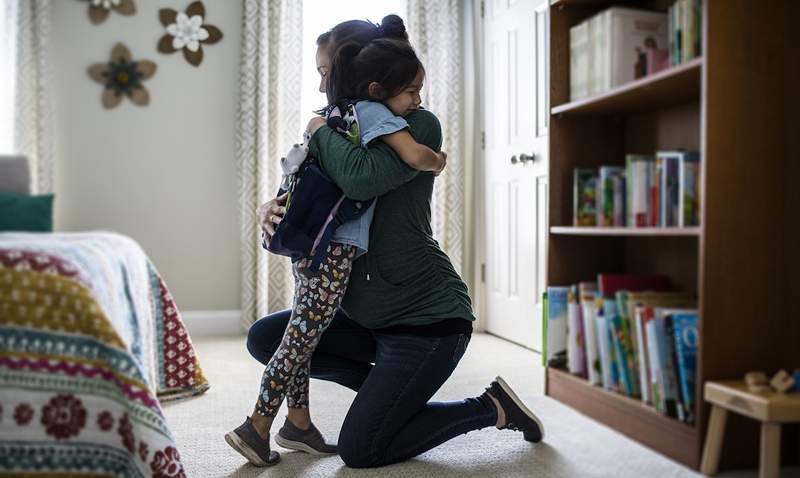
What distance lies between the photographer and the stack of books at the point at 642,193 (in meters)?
1.46

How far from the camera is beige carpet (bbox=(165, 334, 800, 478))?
5.35ft

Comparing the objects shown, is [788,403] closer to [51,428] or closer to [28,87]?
[51,428]

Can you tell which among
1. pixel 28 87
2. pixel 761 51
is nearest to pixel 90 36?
pixel 28 87

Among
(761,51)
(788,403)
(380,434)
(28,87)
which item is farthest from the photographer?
(28,87)

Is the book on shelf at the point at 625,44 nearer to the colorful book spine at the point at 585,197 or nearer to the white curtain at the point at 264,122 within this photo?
the colorful book spine at the point at 585,197

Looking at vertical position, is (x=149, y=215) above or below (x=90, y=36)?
below

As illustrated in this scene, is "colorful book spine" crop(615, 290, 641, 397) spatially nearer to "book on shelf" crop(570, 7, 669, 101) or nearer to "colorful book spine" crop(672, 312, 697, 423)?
"colorful book spine" crop(672, 312, 697, 423)

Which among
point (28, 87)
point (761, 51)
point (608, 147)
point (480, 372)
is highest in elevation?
point (28, 87)

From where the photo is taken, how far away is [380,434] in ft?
5.42

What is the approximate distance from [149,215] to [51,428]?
266 cm

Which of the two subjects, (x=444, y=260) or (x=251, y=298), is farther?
(x=251, y=298)

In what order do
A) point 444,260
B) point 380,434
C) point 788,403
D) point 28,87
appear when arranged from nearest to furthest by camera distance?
point 788,403
point 380,434
point 444,260
point 28,87

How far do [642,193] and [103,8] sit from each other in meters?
3.24

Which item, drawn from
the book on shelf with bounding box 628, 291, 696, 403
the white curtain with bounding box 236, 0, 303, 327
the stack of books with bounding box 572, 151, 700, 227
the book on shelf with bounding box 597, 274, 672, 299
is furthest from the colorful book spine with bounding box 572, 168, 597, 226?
the white curtain with bounding box 236, 0, 303, 327
